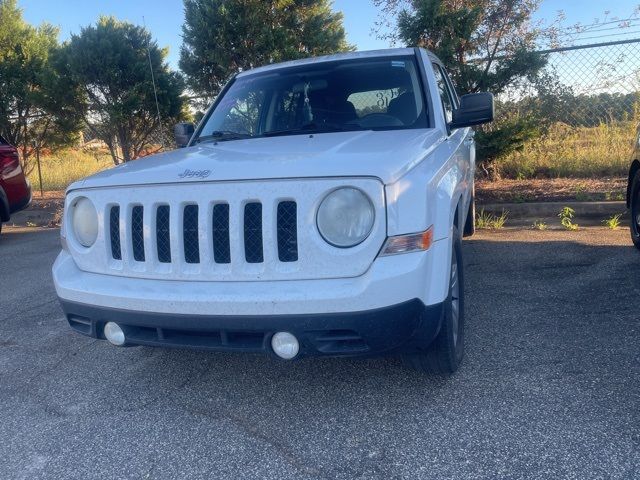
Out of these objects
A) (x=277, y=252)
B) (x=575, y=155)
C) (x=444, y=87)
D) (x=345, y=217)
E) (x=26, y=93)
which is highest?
(x=26, y=93)

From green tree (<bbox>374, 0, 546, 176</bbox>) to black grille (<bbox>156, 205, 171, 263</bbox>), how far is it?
5705 mm

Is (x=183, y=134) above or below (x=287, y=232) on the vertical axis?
above

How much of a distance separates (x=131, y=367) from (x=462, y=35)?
596 cm

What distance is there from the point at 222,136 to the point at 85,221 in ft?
4.07

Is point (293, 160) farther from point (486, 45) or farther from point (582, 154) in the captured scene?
point (582, 154)

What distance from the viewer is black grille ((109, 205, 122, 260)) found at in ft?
9.12

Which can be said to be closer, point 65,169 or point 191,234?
point 191,234

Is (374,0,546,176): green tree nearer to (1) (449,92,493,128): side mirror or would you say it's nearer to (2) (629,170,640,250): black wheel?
(2) (629,170,640,250): black wheel

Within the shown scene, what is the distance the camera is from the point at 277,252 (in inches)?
95.6

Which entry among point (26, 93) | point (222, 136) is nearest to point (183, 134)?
point (222, 136)

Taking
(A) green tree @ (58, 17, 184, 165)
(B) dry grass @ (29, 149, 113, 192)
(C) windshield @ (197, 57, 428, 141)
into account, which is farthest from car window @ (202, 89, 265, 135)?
(B) dry grass @ (29, 149, 113, 192)

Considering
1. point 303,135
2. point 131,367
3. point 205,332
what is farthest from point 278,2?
point 205,332

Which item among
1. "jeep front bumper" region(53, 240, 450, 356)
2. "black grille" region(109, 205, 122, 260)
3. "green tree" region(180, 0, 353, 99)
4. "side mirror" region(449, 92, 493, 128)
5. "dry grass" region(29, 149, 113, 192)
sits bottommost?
"dry grass" region(29, 149, 113, 192)

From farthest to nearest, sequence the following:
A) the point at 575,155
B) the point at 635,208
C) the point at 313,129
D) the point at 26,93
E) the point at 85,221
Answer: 1. the point at 26,93
2. the point at 575,155
3. the point at 635,208
4. the point at 313,129
5. the point at 85,221
